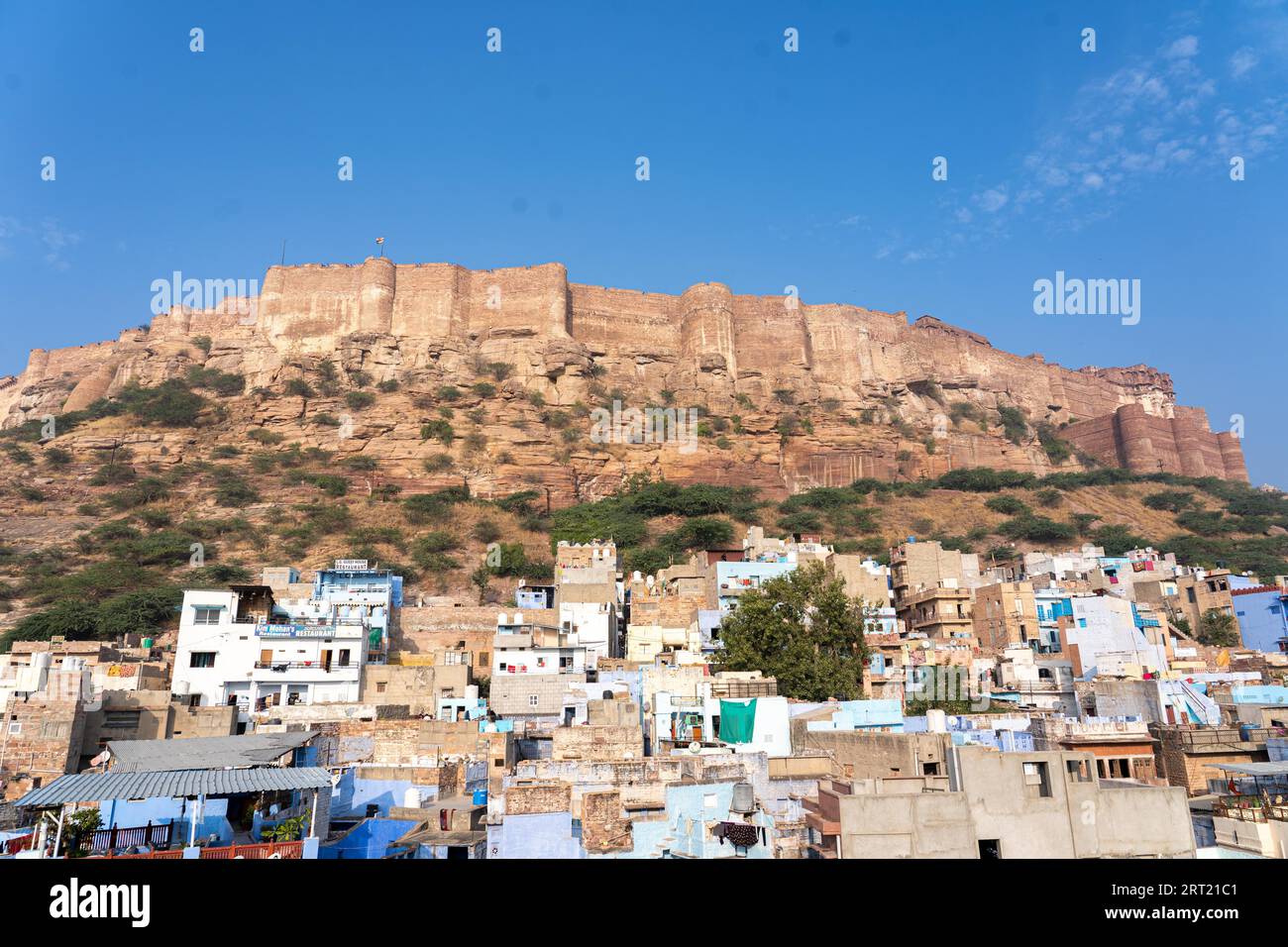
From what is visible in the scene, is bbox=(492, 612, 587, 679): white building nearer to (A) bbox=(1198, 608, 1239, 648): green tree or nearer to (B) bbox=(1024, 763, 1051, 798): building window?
(B) bbox=(1024, 763, 1051, 798): building window

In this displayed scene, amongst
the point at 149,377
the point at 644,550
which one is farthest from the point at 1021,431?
the point at 149,377

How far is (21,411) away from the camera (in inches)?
2542

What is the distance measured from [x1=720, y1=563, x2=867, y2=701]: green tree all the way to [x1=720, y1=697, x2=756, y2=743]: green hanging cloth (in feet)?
18.6

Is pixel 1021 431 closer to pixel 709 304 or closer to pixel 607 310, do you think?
pixel 709 304

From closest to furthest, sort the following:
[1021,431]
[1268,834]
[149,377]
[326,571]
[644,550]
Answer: [1268,834]
[326,571]
[644,550]
[149,377]
[1021,431]

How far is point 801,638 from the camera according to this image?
23531 mm

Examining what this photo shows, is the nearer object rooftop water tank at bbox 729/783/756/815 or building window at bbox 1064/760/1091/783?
building window at bbox 1064/760/1091/783

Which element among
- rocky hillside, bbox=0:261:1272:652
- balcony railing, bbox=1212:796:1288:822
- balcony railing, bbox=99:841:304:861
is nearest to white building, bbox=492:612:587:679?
balcony railing, bbox=99:841:304:861

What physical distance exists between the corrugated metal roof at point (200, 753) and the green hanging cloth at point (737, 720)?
7.03 metres

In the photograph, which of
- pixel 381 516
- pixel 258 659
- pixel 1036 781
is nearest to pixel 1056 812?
pixel 1036 781

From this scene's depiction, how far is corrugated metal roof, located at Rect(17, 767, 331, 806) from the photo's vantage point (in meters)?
9.10

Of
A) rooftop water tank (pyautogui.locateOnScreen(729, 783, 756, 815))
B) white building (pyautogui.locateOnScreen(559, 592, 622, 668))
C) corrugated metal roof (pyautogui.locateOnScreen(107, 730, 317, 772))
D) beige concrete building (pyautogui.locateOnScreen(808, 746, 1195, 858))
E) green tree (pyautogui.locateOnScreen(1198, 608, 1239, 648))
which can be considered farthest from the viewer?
green tree (pyautogui.locateOnScreen(1198, 608, 1239, 648))

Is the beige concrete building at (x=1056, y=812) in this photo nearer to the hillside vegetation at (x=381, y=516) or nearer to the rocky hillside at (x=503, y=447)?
the hillside vegetation at (x=381, y=516)
